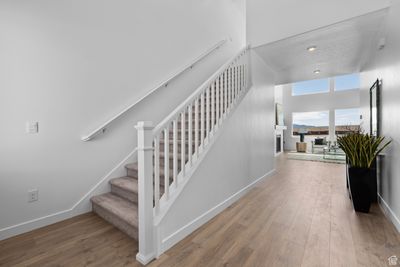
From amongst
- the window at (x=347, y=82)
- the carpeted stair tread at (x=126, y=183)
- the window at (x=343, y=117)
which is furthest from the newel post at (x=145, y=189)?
the window at (x=347, y=82)

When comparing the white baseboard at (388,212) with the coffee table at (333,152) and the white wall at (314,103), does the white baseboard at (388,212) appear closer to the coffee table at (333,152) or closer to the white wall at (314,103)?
the coffee table at (333,152)

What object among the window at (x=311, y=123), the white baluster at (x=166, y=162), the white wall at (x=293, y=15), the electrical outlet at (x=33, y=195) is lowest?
the electrical outlet at (x=33, y=195)

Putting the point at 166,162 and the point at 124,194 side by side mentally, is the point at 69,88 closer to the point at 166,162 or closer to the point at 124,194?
the point at 124,194

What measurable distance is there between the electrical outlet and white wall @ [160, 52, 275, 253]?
4.67ft

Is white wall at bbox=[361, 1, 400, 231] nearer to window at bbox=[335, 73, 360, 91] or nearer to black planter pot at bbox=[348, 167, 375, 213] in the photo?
black planter pot at bbox=[348, 167, 375, 213]

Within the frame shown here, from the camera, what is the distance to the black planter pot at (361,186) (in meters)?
2.23

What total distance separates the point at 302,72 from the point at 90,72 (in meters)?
4.43

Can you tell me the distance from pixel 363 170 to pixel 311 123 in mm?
8784

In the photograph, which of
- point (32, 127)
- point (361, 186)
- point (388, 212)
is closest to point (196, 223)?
point (32, 127)

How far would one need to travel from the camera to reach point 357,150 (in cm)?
232

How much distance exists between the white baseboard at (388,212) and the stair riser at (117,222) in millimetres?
2622

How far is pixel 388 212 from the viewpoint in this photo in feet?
7.05

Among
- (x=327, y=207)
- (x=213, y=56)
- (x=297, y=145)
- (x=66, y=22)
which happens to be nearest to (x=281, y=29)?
(x=213, y=56)

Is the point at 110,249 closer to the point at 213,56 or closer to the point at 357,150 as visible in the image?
the point at 357,150
